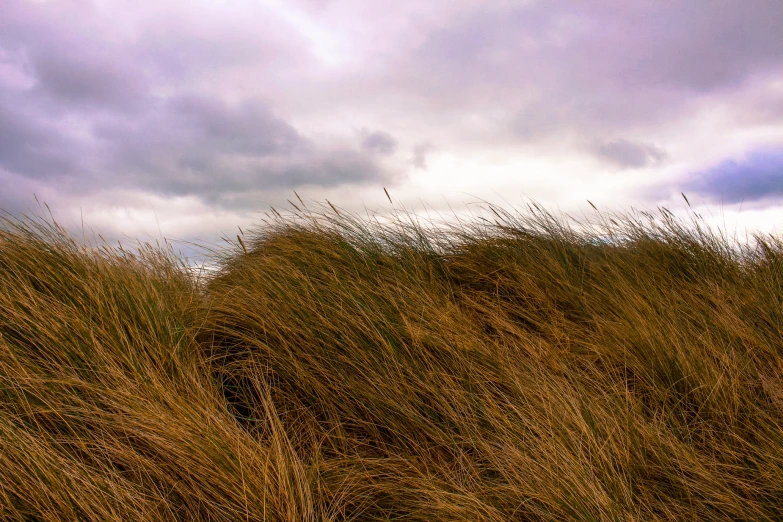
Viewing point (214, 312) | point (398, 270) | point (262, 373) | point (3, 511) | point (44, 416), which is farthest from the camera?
point (398, 270)

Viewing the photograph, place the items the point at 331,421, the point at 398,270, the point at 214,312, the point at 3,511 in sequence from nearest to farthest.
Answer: the point at 3,511
the point at 331,421
the point at 214,312
the point at 398,270

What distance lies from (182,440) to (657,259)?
12.3 ft

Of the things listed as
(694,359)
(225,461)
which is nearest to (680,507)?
(694,359)

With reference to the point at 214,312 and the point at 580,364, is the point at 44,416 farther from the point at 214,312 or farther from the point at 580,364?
the point at 580,364

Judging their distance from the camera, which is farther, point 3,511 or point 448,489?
point 448,489

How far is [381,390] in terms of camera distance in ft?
7.26

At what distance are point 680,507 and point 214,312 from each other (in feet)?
7.02

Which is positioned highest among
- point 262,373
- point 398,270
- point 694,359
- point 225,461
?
point 398,270

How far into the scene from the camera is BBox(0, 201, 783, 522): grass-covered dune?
1.64 m

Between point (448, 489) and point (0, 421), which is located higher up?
point (0, 421)

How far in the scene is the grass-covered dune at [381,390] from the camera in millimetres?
1638

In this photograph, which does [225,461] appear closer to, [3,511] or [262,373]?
[3,511]

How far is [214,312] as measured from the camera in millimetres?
2766

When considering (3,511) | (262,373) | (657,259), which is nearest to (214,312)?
(262,373)
